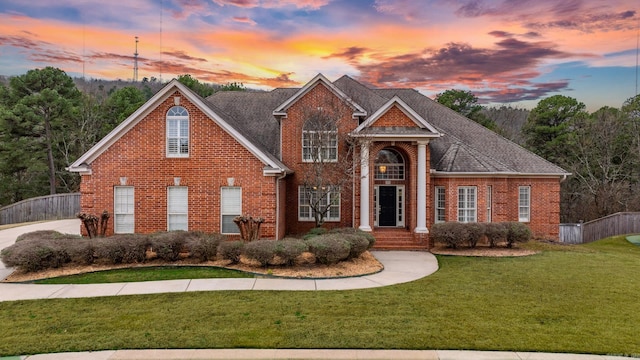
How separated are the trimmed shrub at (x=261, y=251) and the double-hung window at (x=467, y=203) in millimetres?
10811

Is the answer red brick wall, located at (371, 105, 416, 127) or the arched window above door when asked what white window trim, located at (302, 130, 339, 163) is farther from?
the arched window above door

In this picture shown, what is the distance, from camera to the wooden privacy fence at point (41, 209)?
25.3 meters

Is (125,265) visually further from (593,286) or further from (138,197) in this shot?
(593,286)

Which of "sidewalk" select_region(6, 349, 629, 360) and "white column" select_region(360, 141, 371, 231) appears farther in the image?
"white column" select_region(360, 141, 371, 231)

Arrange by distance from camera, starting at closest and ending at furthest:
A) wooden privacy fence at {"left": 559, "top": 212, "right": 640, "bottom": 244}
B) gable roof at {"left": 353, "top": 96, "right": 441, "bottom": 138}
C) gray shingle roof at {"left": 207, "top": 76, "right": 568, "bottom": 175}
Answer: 1. gable roof at {"left": 353, "top": 96, "right": 441, "bottom": 138}
2. gray shingle roof at {"left": 207, "top": 76, "right": 568, "bottom": 175}
3. wooden privacy fence at {"left": 559, "top": 212, "right": 640, "bottom": 244}

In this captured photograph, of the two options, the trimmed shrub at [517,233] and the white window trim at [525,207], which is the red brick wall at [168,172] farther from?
the white window trim at [525,207]

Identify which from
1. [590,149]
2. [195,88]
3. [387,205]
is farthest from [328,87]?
[590,149]

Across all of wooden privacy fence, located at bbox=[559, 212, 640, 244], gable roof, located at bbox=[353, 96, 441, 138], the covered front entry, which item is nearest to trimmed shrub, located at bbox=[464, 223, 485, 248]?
the covered front entry

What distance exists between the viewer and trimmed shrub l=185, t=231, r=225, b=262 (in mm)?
12188

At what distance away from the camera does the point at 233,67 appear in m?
30.8

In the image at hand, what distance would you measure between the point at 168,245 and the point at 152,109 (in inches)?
243

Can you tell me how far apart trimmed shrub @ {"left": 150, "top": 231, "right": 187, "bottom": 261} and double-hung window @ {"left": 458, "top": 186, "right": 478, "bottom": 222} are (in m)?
13.1

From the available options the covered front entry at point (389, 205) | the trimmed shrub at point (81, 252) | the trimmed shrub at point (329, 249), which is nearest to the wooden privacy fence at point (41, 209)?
the trimmed shrub at point (81, 252)

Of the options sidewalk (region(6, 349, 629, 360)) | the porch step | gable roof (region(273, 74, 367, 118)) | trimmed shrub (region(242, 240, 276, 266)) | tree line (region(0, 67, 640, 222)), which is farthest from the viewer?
tree line (region(0, 67, 640, 222))
